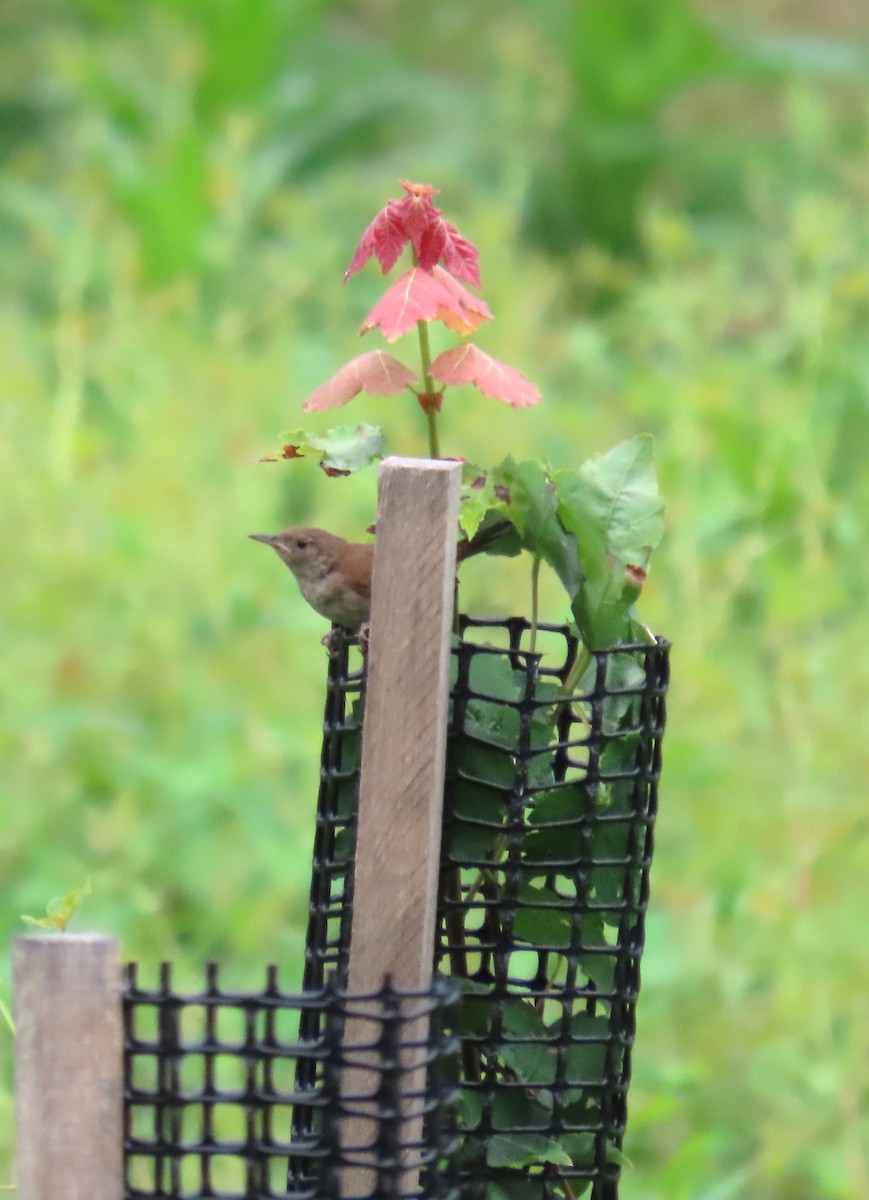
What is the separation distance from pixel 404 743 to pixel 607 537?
250mm

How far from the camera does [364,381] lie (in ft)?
4.16

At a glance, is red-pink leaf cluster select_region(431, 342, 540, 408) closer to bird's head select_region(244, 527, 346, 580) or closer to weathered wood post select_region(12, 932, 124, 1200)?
bird's head select_region(244, 527, 346, 580)

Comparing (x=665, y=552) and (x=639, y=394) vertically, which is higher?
(x=639, y=394)

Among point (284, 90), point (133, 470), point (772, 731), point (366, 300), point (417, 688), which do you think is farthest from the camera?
point (284, 90)

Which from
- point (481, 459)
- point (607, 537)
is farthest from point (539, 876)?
point (481, 459)

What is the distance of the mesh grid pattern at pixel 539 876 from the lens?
132 centimetres

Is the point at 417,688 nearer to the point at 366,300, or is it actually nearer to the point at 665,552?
the point at 665,552

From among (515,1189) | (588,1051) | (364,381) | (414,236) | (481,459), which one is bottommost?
(515,1189)

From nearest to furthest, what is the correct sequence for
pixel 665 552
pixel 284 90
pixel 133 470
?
1. pixel 665 552
2. pixel 133 470
3. pixel 284 90

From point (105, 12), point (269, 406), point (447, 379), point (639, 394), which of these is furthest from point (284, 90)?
point (447, 379)

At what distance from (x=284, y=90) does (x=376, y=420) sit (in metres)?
2.44

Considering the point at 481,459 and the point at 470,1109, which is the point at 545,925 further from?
the point at 481,459

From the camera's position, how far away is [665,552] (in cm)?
369

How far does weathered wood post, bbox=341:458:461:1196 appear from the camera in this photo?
1.21 metres
